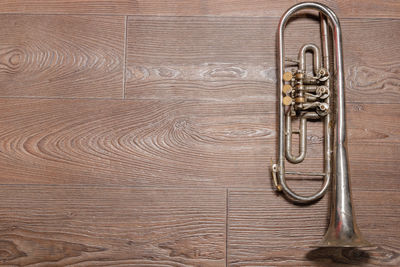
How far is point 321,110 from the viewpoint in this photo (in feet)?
3.23

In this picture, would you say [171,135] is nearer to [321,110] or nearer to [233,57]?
[233,57]

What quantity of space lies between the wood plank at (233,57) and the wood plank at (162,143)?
43mm

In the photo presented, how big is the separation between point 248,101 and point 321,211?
381 millimetres

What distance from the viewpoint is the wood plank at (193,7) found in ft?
3.49

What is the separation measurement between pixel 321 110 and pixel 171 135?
43 centimetres

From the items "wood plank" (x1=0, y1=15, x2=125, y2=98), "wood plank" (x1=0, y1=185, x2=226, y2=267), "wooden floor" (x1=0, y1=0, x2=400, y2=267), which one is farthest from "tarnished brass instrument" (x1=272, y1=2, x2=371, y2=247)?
"wood plank" (x1=0, y1=15, x2=125, y2=98)

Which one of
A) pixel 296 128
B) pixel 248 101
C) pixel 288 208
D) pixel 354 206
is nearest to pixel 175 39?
pixel 248 101

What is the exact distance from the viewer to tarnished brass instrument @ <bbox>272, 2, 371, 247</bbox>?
939 mm

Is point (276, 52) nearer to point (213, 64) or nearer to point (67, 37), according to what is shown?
point (213, 64)

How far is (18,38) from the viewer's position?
3.50ft

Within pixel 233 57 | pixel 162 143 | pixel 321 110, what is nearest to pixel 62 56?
pixel 162 143

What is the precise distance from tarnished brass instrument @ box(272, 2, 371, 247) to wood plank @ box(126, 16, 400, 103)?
0.21ft

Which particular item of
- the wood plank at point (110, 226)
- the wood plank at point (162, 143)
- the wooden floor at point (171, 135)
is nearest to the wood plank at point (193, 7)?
the wooden floor at point (171, 135)

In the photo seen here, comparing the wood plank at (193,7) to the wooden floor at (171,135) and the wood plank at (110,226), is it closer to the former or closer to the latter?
the wooden floor at (171,135)
